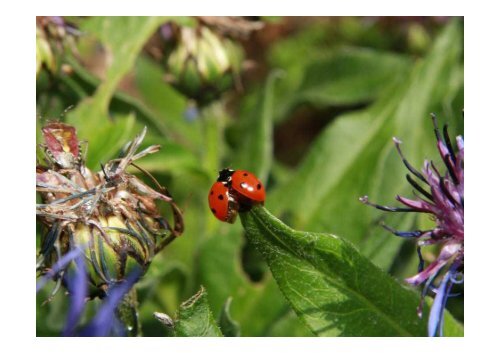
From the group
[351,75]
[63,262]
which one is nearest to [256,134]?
[351,75]

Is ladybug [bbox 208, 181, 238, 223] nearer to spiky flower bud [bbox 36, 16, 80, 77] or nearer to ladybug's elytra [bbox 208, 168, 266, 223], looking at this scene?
ladybug's elytra [bbox 208, 168, 266, 223]

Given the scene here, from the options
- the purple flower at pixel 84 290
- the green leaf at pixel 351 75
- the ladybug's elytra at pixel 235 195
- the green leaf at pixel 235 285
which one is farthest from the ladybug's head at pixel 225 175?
the green leaf at pixel 351 75

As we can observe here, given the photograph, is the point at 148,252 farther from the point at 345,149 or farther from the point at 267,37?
the point at 267,37

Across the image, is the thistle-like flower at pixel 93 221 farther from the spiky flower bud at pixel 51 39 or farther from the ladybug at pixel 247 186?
the spiky flower bud at pixel 51 39

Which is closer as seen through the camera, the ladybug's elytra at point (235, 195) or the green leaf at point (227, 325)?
the ladybug's elytra at point (235, 195)

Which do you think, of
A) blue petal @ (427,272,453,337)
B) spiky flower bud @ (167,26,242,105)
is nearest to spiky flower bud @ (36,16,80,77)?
spiky flower bud @ (167,26,242,105)

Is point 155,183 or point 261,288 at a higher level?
point 155,183
